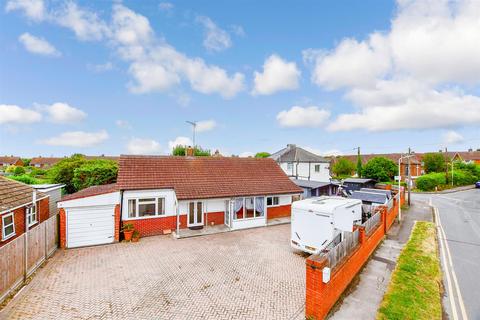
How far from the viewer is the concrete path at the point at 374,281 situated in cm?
748

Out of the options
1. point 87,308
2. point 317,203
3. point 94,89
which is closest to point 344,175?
point 317,203

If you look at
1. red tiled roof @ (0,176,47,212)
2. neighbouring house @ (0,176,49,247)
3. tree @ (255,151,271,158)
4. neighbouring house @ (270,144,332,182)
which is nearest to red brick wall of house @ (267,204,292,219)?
neighbouring house @ (0,176,49,247)

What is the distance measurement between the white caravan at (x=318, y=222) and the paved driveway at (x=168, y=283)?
987 millimetres

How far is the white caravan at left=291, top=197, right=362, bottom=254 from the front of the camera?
1087 cm

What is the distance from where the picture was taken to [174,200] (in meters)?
15.8

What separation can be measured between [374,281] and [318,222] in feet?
10.0

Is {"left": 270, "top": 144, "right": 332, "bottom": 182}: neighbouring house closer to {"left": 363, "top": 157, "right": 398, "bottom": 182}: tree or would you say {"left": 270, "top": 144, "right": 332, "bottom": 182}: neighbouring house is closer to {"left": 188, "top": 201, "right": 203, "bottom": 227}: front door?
{"left": 363, "top": 157, "right": 398, "bottom": 182}: tree

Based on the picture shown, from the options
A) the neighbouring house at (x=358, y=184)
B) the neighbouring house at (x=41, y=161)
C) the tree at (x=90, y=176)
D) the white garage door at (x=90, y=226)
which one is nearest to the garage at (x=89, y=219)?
the white garage door at (x=90, y=226)

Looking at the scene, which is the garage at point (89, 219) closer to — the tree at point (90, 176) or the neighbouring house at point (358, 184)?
the tree at point (90, 176)

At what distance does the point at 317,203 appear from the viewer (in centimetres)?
1212

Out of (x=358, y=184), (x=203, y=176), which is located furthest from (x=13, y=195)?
(x=358, y=184)

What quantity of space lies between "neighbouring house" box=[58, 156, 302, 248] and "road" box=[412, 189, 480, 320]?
9839mm

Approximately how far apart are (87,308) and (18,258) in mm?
3587

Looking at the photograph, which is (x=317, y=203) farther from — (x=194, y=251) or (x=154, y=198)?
(x=154, y=198)
